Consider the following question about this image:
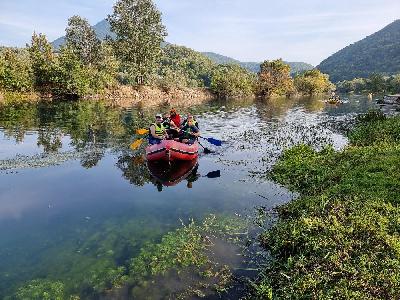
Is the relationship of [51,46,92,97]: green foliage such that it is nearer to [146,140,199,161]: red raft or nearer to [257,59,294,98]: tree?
[146,140,199,161]: red raft

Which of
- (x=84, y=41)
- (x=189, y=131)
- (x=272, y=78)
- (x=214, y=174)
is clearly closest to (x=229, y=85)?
(x=272, y=78)

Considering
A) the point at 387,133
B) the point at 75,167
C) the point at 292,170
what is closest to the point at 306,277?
the point at 292,170

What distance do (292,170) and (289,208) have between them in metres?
5.39

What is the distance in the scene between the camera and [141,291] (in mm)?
9469

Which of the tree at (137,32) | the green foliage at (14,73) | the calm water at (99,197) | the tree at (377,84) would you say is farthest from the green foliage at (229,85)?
the calm water at (99,197)

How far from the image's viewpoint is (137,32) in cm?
7744

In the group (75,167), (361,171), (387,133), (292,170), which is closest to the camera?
(361,171)

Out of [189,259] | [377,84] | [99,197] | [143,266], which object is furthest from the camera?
[377,84]

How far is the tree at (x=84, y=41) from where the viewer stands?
286ft

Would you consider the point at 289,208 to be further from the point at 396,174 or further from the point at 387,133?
the point at 387,133

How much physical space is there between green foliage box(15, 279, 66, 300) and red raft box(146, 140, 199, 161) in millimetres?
10509

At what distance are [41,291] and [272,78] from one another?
107698 mm

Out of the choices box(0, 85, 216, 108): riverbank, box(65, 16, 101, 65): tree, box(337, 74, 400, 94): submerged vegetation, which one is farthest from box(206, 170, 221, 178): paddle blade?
box(337, 74, 400, 94): submerged vegetation

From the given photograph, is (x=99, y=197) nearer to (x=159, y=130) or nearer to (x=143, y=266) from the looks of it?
(x=159, y=130)
